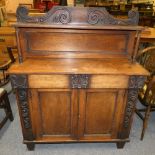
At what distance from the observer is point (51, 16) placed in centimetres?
146

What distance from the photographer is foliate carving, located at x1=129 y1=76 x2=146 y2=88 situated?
57.2 inches

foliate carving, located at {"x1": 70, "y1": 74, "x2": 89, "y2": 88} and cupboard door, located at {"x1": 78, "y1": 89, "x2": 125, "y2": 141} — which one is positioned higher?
foliate carving, located at {"x1": 70, "y1": 74, "x2": 89, "y2": 88}

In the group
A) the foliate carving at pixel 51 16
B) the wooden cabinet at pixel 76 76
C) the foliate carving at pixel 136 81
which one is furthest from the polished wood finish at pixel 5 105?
the foliate carving at pixel 136 81

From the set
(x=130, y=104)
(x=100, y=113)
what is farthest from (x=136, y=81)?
(x=100, y=113)

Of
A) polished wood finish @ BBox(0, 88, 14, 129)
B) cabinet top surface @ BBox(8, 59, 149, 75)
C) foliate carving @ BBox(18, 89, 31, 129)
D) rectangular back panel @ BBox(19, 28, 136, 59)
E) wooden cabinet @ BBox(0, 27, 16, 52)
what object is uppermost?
rectangular back panel @ BBox(19, 28, 136, 59)

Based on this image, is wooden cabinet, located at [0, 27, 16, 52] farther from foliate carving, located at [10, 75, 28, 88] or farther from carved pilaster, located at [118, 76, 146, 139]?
carved pilaster, located at [118, 76, 146, 139]

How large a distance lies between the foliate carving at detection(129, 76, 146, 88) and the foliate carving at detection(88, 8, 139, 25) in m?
0.45

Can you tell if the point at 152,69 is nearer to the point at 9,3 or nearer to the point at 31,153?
the point at 31,153

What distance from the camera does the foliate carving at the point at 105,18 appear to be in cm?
147

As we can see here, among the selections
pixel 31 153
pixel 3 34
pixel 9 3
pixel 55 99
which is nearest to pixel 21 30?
pixel 55 99

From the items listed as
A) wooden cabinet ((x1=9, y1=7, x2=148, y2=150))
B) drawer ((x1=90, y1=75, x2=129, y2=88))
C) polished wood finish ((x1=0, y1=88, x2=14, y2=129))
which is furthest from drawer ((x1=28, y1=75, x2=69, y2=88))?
polished wood finish ((x1=0, y1=88, x2=14, y2=129))

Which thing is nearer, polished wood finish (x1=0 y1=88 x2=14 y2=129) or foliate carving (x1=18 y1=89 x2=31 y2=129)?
foliate carving (x1=18 y1=89 x2=31 y2=129)

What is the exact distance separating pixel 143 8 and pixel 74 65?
6686 millimetres

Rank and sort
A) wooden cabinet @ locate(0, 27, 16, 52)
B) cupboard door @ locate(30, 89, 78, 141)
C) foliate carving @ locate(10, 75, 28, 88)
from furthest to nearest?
wooden cabinet @ locate(0, 27, 16, 52) < cupboard door @ locate(30, 89, 78, 141) < foliate carving @ locate(10, 75, 28, 88)
